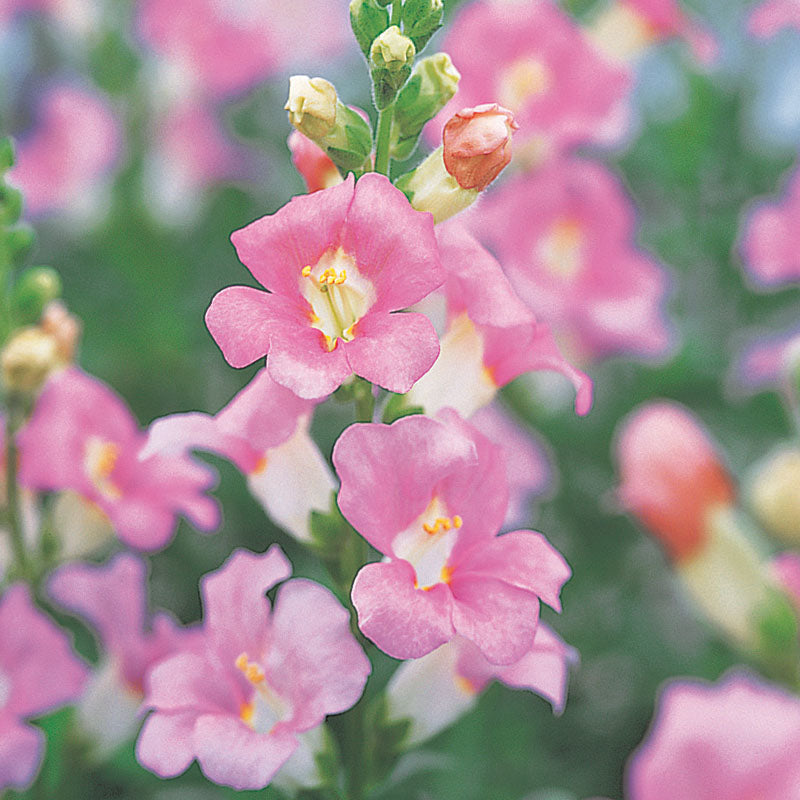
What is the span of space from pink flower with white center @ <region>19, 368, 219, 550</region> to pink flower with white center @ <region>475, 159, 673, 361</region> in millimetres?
442

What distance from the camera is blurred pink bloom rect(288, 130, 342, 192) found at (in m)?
0.59

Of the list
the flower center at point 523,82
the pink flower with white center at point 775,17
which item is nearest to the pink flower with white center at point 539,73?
the flower center at point 523,82

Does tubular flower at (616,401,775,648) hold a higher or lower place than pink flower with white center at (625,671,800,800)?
lower

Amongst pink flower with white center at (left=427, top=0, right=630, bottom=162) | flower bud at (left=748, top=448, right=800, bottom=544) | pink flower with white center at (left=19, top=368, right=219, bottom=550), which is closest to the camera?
pink flower with white center at (left=19, top=368, right=219, bottom=550)

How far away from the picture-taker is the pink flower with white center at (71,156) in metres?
1.35

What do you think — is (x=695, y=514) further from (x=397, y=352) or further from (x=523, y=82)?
(x=397, y=352)

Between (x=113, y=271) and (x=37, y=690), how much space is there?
788 mm

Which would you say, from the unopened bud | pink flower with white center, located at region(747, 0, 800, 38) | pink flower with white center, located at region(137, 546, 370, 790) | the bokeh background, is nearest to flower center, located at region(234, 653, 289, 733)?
pink flower with white center, located at region(137, 546, 370, 790)

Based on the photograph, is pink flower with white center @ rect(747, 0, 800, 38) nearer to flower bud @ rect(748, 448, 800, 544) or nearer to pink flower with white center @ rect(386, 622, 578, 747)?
flower bud @ rect(748, 448, 800, 544)

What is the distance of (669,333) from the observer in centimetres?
122

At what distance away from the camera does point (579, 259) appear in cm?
115

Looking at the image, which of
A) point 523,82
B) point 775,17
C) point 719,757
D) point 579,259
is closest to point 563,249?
point 579,259

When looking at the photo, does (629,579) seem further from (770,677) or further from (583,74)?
(583,74)

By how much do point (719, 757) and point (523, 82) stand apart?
27.4 inches
